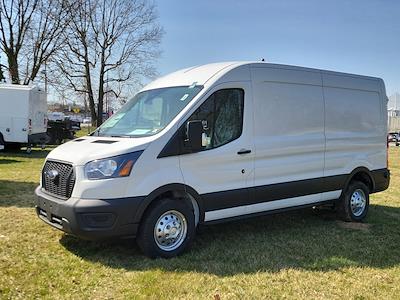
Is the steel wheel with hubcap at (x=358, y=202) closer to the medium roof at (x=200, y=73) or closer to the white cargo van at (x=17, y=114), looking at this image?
the medium roof at (x=200, y=73)

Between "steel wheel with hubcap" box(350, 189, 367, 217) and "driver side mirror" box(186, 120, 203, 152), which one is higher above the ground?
"driver side mirror" box(186, 120, 203, 152)

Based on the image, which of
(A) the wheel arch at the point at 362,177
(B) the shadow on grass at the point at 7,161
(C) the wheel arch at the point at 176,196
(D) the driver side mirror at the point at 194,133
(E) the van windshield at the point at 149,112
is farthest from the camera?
(B) the shadow on grass at the point at 7,161

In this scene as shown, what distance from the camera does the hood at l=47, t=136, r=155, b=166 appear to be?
5.34 meters

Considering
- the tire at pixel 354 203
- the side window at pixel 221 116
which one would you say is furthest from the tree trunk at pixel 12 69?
the side window at pixel 221 116

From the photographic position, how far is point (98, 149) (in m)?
5.47

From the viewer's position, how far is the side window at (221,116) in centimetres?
599

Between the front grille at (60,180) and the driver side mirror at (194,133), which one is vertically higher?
the driver side mirror at (194,133)

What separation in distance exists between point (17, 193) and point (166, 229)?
5.09m

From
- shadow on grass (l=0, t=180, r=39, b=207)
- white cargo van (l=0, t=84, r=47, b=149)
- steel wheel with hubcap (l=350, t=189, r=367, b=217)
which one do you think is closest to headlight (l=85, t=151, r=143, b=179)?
shadow on grass (l=0, t=180, r=39, b=207)

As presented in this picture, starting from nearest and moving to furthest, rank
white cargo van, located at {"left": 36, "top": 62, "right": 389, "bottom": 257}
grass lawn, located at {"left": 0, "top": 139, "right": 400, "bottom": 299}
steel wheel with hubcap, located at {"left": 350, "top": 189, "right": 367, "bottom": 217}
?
grass lawn, located at {"left": 0, "top": 139, "right": 400, "bottom": 299}
white cargo van, located at {"left": 36, "top": 62, "right": 389, "bottom": 257}
steel wheel with hubcap, located at {"left": 350, "top": 189, "right": 367, "bottom": 217}

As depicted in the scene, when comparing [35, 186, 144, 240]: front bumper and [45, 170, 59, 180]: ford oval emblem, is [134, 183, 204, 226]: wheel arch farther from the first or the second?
[45, 170, 59, 180]: ford oval emblem

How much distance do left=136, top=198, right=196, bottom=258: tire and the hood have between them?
0.75m

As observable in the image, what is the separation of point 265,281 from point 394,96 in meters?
116

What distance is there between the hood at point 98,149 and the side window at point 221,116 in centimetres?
78
